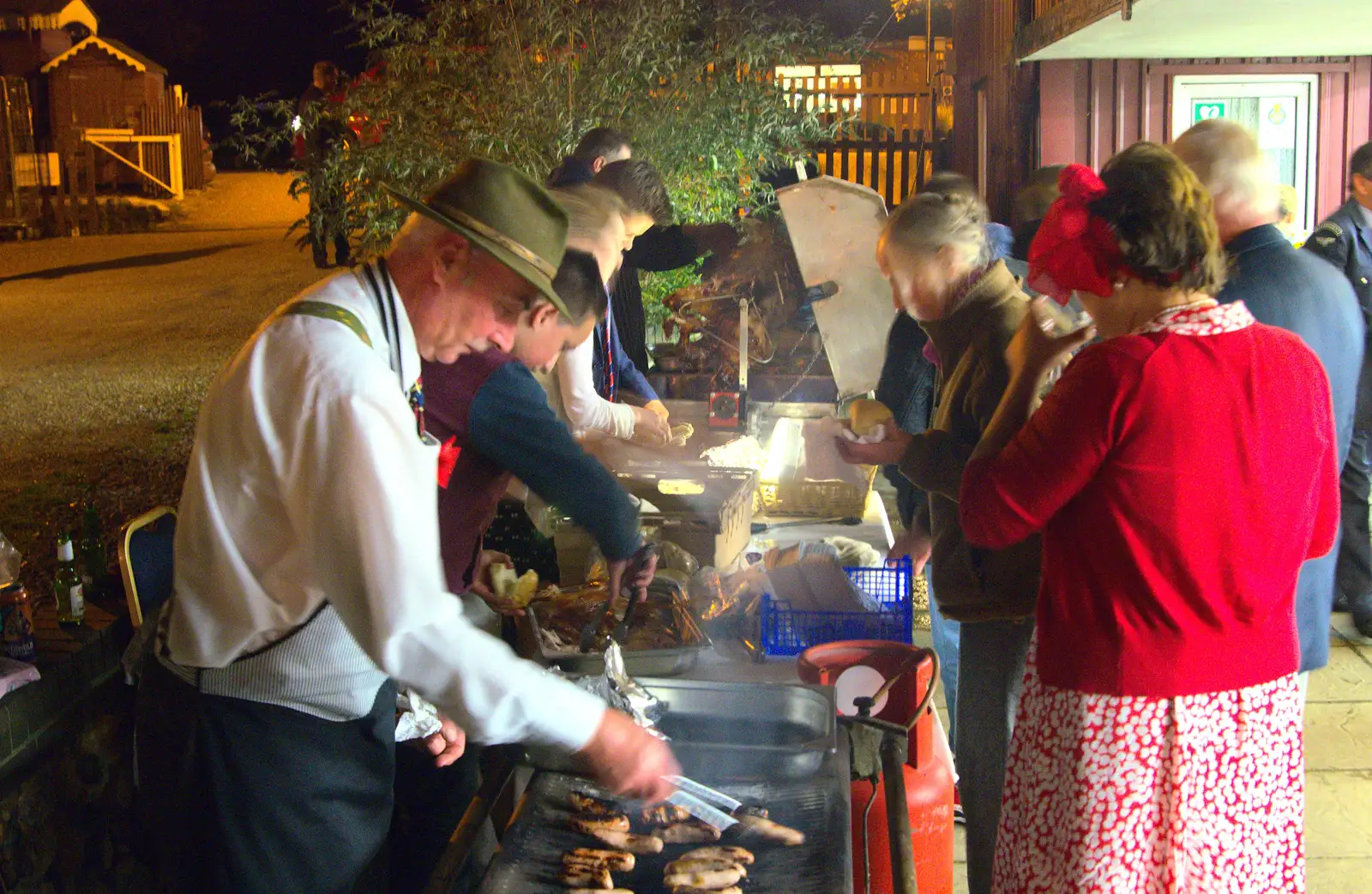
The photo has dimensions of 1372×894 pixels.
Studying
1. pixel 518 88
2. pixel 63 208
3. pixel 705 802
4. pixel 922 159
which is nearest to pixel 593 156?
pixel 518 88

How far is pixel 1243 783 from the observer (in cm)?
229

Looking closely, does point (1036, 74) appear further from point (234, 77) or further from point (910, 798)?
point (234, 77)

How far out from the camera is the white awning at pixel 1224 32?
593 cm

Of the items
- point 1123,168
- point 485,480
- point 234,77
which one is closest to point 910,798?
point 485,480

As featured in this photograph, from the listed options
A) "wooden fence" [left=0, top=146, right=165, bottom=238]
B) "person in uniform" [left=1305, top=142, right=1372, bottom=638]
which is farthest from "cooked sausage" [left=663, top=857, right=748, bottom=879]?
"wooden fence" [left=0, top=146, right=165, bottom=238]

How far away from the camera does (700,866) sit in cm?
198

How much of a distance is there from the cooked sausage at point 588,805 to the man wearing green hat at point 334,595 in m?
0.34

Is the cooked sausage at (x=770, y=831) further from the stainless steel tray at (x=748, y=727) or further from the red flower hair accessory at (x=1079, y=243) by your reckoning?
the red flower hair accessory at (x=1079, y=243)

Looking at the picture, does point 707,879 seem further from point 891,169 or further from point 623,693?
point 891,169

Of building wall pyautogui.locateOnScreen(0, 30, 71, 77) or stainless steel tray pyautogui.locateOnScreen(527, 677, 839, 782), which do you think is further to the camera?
building wall pyautogui.locateOnScreen(0, 30, 71, 77)

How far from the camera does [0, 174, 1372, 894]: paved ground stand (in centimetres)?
423

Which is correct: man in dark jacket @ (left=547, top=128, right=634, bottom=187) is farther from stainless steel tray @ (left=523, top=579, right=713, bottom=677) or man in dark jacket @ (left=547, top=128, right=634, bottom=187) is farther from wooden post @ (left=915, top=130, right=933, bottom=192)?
wooden post @ (left=915, top=130, right=933, bottom=192)

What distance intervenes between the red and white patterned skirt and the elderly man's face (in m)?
1.34

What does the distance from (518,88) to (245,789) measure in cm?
542
